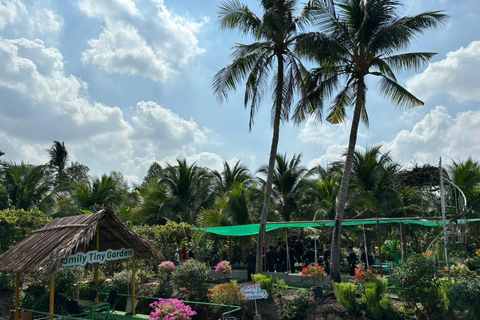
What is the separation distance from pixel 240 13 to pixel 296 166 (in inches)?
490

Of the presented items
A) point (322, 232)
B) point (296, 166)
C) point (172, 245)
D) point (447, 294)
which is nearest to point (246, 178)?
point (296, 166)

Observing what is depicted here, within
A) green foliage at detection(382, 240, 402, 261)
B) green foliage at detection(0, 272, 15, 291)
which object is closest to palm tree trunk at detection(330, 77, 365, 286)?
green foliage at detection(382, 240, 402, 261)

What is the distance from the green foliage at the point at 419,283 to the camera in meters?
11.1

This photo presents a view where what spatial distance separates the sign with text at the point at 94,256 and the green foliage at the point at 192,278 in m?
2.60

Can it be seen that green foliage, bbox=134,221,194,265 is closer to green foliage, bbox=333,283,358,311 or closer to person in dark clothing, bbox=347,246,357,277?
person in dark clothing, bbox=347,246,357,277

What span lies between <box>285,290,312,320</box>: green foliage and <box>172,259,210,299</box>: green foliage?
11.8ft

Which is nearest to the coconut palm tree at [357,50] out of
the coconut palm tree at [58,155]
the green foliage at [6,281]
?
the green foliage at [6,281]

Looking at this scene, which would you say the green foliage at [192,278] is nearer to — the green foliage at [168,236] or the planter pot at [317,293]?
the green foliage at [168,236]

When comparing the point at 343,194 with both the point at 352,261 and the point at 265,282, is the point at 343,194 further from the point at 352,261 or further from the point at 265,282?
the point at 265,282

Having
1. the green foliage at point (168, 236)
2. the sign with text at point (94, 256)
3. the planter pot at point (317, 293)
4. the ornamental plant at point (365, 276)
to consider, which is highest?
the green foliage at point (168, 236)

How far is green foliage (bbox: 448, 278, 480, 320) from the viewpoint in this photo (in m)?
10.4

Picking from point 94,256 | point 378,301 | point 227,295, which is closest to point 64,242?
point 94,256

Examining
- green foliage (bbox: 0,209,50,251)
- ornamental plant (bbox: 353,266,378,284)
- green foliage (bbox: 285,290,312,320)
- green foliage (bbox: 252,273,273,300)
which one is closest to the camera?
ornamental plant (bbox: 353,266,378,284)

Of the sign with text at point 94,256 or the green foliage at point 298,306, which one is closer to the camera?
the sign with text at point 94,256
